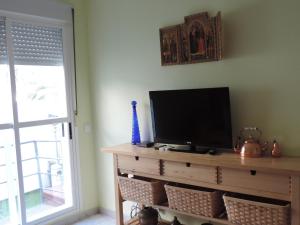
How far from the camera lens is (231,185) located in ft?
6.93

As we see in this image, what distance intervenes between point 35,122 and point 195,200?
5.66ft

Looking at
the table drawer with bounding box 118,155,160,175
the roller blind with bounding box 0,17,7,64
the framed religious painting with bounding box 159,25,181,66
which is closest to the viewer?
the table drawer with bounding box 118,155,160,175

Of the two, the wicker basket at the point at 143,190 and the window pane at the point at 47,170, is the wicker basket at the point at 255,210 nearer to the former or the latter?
the wicker basket at the point at 143,190

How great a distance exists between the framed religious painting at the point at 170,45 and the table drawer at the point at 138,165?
34.4 inches

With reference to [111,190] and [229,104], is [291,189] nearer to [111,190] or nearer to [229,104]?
[229,104]

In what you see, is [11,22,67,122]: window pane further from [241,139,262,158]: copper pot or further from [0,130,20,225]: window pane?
[241,139,262,158]: copper pot

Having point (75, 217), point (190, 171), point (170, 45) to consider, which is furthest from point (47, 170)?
point (170, 45)

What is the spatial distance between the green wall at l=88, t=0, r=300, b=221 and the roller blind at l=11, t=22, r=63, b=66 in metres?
0.40

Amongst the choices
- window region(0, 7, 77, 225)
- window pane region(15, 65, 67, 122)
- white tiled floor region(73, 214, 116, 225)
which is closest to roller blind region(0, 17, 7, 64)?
window region(0, 7, 77, 225)

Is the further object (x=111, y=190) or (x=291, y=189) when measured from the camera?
(x=111, y=190)

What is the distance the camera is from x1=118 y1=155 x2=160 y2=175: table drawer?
2494 mm

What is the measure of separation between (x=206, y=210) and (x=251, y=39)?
1308 mm

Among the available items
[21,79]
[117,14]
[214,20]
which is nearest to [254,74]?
[214,20]

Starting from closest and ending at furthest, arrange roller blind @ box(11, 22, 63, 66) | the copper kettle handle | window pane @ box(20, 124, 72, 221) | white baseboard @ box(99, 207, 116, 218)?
the copper kettle handle < roller blind @ box(11, 22, 63, 66) < window pane @ box(20, 124, 72, 221) < white baseboard @ box(99, 207, 116, 218)
